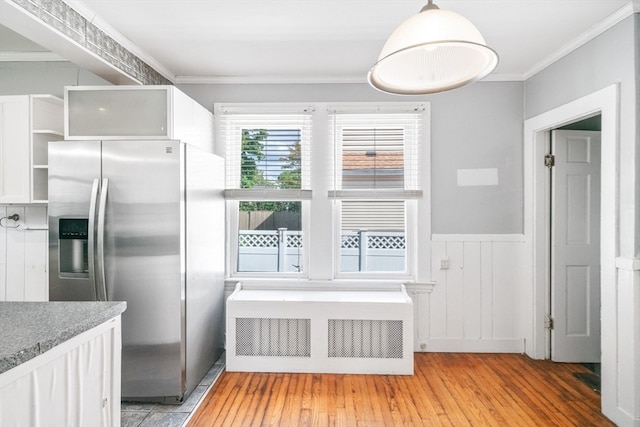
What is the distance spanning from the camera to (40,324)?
4.05 feet

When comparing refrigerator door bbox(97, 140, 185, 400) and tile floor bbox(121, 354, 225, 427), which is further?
refrigerator door bbox(97, 140, 185, 400)

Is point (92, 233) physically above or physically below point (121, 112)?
below

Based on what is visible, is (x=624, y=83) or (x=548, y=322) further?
(x=548, y=322)

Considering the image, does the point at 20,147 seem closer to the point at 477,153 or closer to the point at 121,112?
the point at 121,112

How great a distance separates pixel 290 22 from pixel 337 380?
263 cm

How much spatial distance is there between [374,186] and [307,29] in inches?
58.3

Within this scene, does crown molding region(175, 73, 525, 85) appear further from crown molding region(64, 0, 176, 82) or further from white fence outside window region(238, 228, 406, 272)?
white fence outside window region(238, 228, 406, 272)

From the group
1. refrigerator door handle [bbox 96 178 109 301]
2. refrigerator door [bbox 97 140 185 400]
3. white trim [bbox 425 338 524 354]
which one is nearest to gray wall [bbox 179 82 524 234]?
white trim [bbox 425 338 524 354]

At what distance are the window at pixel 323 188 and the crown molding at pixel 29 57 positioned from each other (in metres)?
1.43

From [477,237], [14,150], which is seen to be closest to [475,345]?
[477,237]

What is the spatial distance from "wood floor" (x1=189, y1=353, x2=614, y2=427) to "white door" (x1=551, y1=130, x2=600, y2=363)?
25cm

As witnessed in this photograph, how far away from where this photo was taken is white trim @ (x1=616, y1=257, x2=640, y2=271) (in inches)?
82.6

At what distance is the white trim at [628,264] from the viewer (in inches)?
82.6

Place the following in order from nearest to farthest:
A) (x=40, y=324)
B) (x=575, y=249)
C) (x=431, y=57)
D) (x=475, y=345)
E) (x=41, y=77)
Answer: (x=40, y=324), (x=431, y=57), (x=41, y=77), (x=575, y=249), (x=475, y=345)
